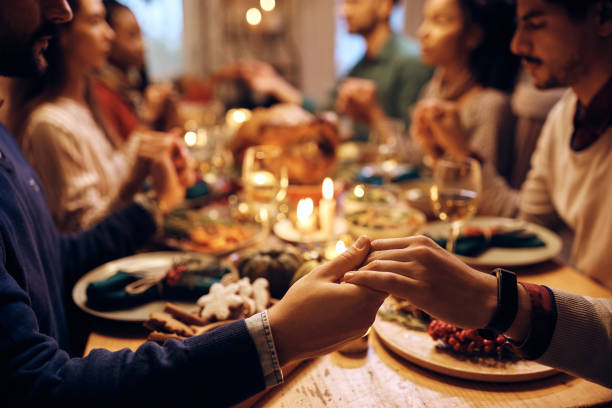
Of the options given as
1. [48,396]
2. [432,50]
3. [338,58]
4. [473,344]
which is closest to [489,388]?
[473,344]

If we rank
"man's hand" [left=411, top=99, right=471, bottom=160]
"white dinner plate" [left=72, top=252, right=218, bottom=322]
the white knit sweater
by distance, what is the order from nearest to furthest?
1. "white dinner plate" [left=72, top=252, right=218, bottom=322]
2. the white knit sweater
3. "man's hand" [left=411, top=99, right=471, bottom=160]

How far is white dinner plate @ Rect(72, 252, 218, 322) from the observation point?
0.94 metres

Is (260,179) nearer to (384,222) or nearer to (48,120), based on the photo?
(384,222)

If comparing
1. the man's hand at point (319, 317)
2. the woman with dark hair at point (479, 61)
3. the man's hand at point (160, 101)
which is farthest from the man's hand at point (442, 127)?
the man's hand at point (160, 101)

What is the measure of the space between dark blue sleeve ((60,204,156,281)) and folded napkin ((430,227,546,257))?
0.86m

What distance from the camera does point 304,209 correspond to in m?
1.35

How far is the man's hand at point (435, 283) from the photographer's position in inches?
28.0

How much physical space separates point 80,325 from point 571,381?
1123 mm

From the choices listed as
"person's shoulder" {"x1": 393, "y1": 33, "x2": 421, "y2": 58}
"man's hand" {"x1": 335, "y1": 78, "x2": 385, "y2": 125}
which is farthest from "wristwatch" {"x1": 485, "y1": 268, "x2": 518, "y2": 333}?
"person's shoulder" {"x1": 393, "y1": 33, "x2": 421, "y2": 58}

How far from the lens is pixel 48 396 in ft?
2.01

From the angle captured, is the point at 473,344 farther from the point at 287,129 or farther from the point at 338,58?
the point at 338,58

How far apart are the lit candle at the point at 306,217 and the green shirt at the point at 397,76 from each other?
6.93 feet

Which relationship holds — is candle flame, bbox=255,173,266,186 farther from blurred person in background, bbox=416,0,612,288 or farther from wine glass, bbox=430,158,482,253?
blurred person in background, bbox=416,0,612,288

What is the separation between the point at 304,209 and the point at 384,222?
240 millimetres
